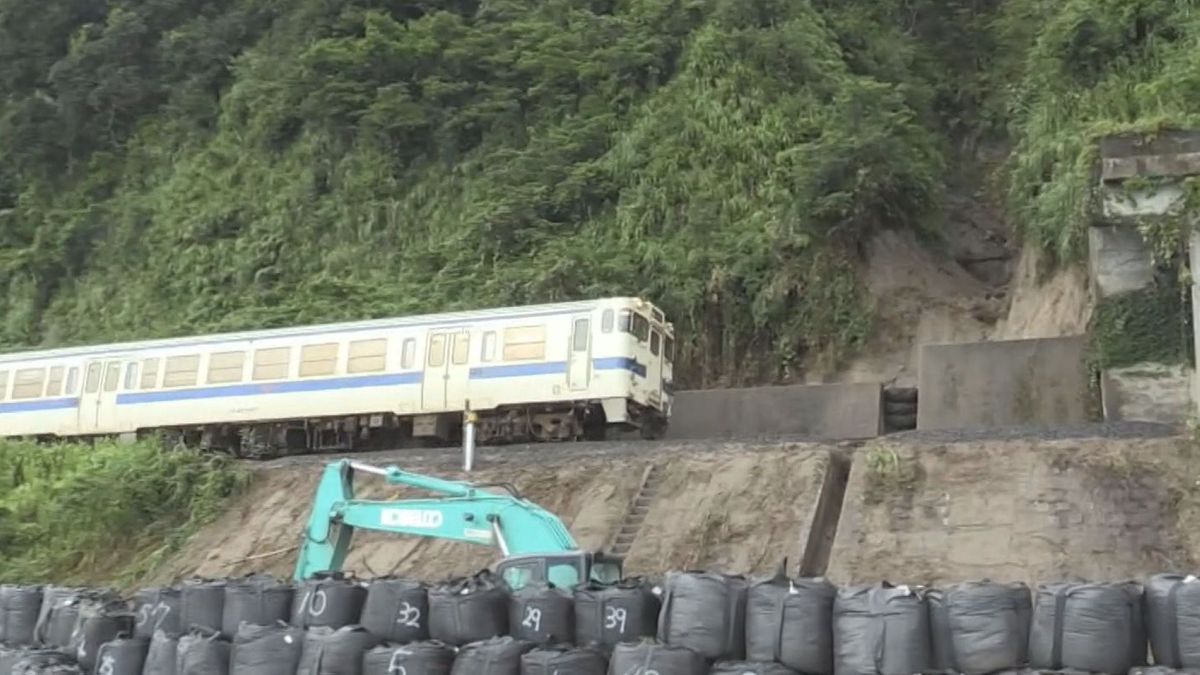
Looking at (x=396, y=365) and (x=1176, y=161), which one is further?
(x=396, y=365)

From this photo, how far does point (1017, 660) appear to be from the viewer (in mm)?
7066

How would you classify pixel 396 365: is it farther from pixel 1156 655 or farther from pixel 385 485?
pixel 1156 655

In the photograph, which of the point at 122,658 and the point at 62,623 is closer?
the point at 122,658

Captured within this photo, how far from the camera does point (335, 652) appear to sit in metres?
8.02

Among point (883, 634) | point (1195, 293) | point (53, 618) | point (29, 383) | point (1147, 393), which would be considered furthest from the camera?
point (29, 383)

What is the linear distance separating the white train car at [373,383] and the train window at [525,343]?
0.02 meters

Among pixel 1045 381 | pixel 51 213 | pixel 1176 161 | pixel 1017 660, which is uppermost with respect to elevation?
pixel 51 213

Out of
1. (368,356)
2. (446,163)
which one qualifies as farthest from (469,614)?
(446,163)

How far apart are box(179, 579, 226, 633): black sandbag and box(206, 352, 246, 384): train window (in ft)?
43.2

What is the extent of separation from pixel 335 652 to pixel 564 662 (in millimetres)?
1675

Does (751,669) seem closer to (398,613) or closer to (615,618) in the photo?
(615,618)

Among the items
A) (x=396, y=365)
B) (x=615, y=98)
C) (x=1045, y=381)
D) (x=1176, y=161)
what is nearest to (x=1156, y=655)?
(x=1176, y=161)

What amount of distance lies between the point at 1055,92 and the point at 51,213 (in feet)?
94.5

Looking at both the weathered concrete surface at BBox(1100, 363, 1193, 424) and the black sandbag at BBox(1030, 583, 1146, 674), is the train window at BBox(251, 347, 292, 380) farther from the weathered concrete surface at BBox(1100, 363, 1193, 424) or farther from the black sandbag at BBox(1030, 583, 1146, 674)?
the black sandbag at BBox(1030, 583, 1146, 674)
